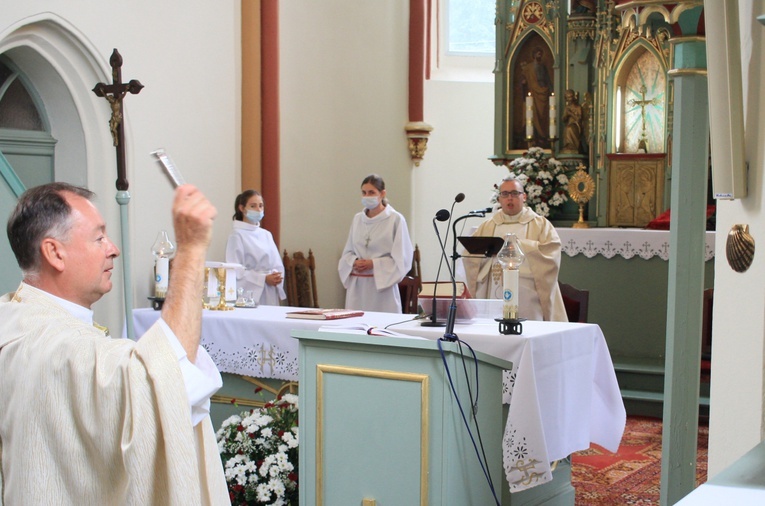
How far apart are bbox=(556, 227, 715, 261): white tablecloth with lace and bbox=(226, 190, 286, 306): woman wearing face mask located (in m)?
2.48

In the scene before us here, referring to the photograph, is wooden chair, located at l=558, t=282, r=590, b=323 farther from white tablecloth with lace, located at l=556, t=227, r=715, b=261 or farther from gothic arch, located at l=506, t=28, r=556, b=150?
gothic arch, located at l=506, t=28, r=556, b=150

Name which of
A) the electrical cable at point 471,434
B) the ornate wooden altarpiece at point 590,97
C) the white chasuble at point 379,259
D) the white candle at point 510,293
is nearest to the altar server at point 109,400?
the electrical cable at point 471,434

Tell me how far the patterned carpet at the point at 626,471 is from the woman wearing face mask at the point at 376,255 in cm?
227

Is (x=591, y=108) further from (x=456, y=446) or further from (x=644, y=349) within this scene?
(x=456, y=446)

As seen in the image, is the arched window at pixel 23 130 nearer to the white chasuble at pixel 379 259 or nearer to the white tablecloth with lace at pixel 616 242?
the white chasuble at pixel 379 259

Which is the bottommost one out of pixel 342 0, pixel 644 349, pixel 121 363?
pixel 644 349

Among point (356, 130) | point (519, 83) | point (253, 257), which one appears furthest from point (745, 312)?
point (356, 130)

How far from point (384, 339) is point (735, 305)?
138 centimetres

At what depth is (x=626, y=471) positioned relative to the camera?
18.1ft

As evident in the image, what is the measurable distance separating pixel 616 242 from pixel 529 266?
2.11m

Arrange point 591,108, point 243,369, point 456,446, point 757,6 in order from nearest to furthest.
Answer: point 757,6, point 456,446, point 243,369, point 591,108

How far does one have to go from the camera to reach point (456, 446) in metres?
3.49

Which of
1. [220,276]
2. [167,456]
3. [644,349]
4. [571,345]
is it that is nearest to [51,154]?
[220,276]

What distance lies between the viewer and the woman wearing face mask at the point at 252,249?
7.46 m
